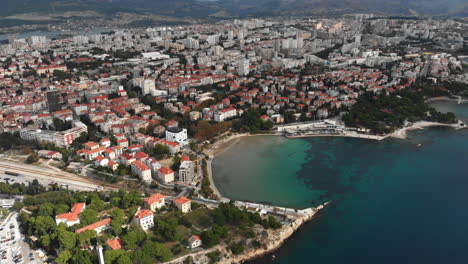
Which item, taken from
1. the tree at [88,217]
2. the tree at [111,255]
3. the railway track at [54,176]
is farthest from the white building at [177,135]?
the tree at [111,255]

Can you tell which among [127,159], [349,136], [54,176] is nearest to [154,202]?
[127,159]

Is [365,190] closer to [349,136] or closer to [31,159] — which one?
[349,136]

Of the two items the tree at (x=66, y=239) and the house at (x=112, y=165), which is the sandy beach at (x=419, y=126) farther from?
the tree at (x=66, y=239)

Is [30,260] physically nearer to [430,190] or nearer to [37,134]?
[37,134]

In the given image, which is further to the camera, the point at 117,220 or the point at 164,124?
the point at 164,124

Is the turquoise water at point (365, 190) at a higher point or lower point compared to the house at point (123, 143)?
lower

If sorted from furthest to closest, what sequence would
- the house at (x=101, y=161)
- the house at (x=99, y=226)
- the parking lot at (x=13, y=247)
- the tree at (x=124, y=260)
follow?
1. the house at (x=101, y=161)
2. the house at (x=99, y=226)
3. the parking lot at (x=13, y=247)
4. the tree at (x=124, y=260)
